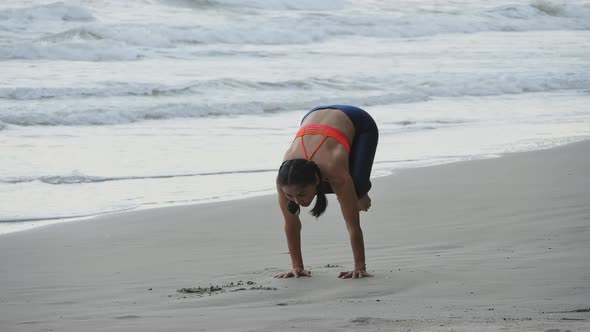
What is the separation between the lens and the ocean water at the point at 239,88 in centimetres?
951

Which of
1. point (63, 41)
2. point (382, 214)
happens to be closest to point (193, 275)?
point (382, 214)

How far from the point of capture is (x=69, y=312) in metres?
4.37

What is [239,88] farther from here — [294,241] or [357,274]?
[357,274]

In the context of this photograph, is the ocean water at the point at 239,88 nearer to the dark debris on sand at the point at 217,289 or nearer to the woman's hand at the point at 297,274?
the dark debris on sand at the point at 217,289

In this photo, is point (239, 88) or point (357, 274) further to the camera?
point (239, 88)

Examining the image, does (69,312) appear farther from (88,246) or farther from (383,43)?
(383,43)

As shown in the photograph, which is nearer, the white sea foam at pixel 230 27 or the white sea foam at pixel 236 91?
the white sea foam at pixel 236 91

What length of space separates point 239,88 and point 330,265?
44.2 feet

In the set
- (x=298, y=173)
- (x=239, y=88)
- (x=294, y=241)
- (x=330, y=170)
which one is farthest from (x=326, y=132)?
(x=239, y=88)

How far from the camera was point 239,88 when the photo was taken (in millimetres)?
18672

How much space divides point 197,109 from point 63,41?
10185 millimetres

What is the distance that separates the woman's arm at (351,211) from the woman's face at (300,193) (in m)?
0.21

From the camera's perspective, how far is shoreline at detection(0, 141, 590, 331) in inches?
157

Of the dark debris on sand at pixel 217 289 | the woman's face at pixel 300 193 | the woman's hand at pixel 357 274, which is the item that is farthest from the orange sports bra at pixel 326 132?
the dark debris on sand at pixel 217 289
